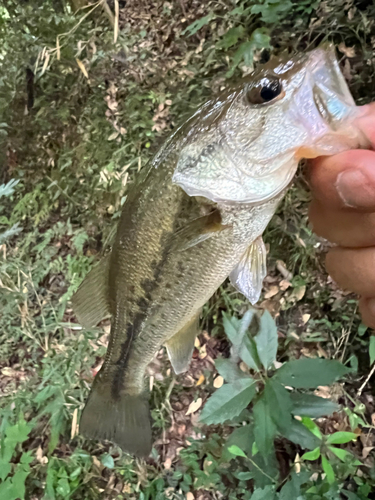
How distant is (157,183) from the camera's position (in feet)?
2.77

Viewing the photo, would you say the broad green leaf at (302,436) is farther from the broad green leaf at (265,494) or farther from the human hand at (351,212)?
the human hand at (351,212)

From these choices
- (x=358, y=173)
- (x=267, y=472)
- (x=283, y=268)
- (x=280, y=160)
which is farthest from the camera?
(x=283, y=268)

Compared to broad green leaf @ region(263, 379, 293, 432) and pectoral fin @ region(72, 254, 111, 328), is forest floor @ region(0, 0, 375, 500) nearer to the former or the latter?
broad green leaf @ region(263, 379, 293, 432)

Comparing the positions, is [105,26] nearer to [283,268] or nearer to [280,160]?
[283,268]

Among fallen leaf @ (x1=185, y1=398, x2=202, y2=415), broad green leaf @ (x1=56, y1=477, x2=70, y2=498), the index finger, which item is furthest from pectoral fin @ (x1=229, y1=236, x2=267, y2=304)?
broad green leaf @ (x1=56, y1=477, x2=70, y2=498)

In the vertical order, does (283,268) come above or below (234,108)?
below

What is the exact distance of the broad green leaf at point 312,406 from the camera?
42.9 inches

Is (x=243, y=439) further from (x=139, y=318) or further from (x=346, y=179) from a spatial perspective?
(x=346, y=179)

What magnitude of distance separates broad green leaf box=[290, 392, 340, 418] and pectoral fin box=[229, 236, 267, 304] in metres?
0.41

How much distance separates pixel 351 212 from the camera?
0.70 meters

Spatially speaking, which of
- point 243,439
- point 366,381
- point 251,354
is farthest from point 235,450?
point 366,381

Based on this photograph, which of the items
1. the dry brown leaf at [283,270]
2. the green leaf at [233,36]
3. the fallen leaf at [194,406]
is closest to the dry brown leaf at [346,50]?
the green leaf at [233,36]

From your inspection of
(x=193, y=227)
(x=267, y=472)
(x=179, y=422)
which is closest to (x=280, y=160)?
(x=193, y=227)

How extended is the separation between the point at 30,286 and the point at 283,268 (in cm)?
140
